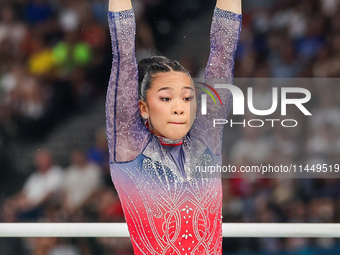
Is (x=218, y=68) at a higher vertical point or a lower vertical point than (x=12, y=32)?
lower

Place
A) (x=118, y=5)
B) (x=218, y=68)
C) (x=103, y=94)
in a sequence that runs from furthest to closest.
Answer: (x=103, y=94), (x=218, y=68), (x=118, y=5)

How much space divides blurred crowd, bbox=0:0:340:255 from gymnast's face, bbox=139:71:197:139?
742mm

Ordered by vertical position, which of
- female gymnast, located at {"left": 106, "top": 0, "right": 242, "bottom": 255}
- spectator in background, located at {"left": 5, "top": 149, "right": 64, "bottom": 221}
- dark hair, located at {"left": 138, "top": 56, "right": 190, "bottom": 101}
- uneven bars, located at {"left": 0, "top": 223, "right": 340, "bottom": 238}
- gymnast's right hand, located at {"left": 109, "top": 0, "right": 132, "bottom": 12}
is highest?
gymnast's right hand, located at {"left": 109, "top": 0, "right": 132, "bottom": 12}

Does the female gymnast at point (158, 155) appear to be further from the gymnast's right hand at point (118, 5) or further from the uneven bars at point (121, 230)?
the uneven bars at point (121, 230)

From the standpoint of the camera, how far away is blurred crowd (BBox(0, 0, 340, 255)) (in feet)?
6.07

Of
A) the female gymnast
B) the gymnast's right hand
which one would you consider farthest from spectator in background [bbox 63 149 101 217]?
the gymnast's right hand

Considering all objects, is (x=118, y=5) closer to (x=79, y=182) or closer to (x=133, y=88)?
(x=133, y=88)

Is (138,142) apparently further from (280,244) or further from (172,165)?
(280,244)

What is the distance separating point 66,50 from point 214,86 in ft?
3.93

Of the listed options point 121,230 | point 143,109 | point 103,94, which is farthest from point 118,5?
point 103,94

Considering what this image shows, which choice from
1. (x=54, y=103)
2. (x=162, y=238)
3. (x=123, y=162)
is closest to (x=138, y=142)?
(x=123, y=162)

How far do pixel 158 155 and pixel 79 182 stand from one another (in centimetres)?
108

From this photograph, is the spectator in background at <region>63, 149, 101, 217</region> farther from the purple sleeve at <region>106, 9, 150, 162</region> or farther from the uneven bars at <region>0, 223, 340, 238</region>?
the purple sleeve at <region>106, 9, 150, 162</region>

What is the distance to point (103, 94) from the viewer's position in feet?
6.62
